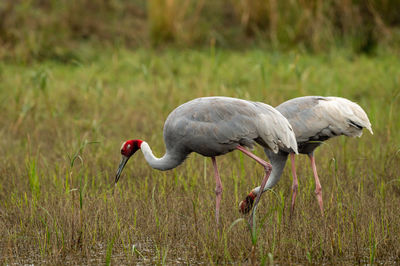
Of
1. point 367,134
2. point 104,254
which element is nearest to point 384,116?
point 367,134

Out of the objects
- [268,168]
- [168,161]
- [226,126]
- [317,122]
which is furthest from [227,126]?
[317,122]

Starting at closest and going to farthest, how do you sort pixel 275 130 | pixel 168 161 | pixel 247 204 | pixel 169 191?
1. pixel 275 130
2. pixel 247 204
3. pixel 168 161
4. pixel 169 191

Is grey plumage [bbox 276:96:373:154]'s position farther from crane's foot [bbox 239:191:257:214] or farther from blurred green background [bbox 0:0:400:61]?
blurred green background [bbox 0:0:400:61]

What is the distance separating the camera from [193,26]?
38.0 feet

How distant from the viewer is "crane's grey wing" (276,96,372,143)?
4793mm

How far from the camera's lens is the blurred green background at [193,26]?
10422mm

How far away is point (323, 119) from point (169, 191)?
52.0 inches

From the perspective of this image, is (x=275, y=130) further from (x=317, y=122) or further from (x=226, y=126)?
(x=317, y=122)

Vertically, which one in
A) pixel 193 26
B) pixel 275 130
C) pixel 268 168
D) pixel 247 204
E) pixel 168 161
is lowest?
pixel 247 204

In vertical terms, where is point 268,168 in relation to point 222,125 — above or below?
below

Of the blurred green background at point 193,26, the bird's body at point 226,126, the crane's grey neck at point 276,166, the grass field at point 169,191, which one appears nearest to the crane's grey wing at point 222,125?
the bird's body at point 226,126

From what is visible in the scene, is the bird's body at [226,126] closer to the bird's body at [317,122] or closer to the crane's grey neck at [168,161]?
the crane's grey neck at [168,161]

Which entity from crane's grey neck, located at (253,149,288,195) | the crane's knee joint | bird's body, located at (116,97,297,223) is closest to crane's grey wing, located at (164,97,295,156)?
bird's body, located at (116,97,297,223)

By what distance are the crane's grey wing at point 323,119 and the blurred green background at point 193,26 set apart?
5.19 m
